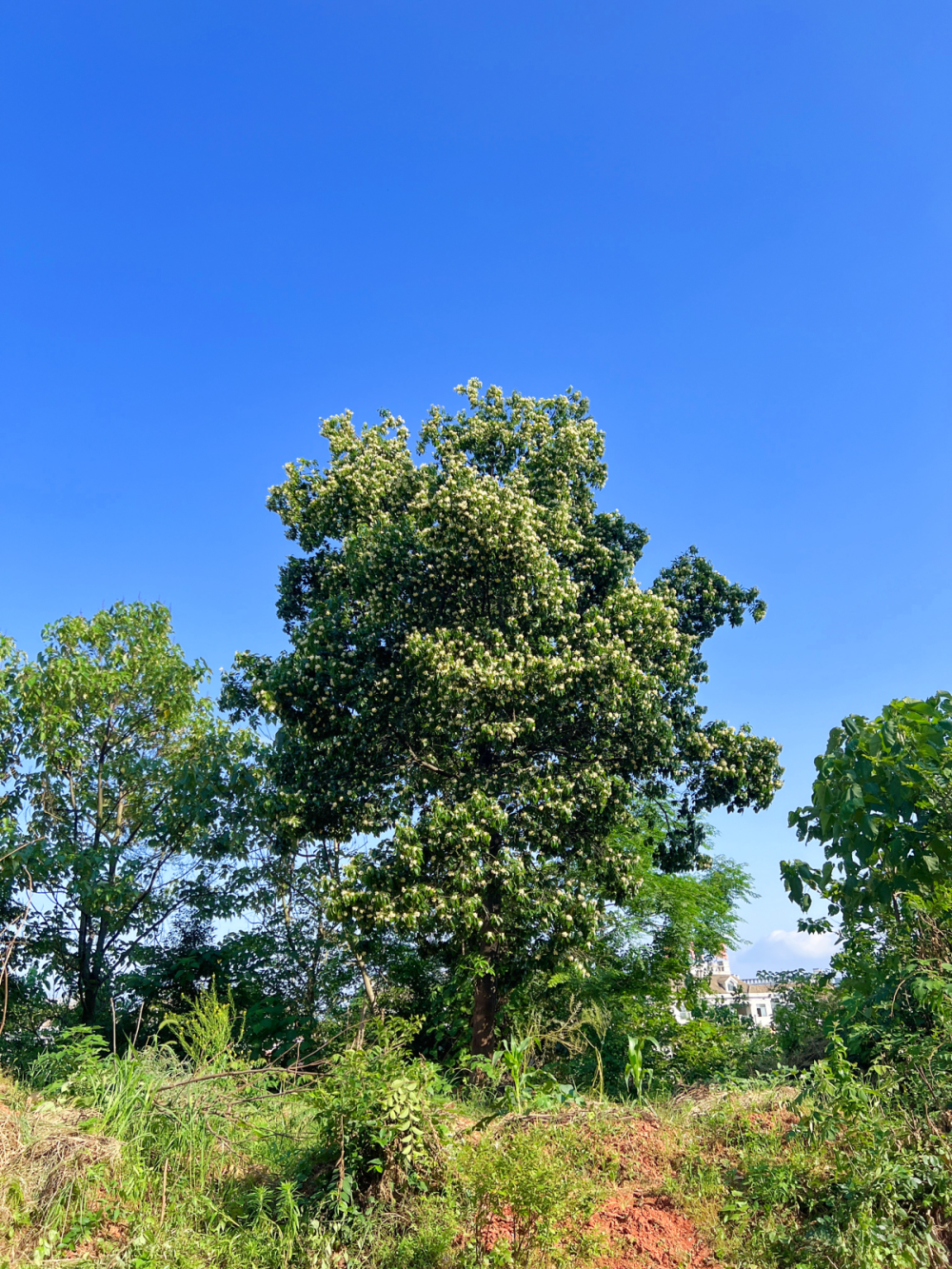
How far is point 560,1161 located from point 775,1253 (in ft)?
5.42

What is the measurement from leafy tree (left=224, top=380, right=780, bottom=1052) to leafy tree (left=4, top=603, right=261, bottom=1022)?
4432 millimetres

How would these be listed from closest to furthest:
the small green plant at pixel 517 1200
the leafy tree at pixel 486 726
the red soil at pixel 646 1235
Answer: the small green plant at pixel 517 1200, the red soil at pixel 646 1235, the leafy tree at pixel 486 726

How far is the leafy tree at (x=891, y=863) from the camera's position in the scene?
25.6ft

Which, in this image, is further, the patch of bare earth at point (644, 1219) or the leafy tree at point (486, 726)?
the leafy tree at point (486, 726)

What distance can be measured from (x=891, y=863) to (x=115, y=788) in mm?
18310

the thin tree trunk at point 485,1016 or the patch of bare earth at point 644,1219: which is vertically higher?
the thin tree trunk at point 485,1016

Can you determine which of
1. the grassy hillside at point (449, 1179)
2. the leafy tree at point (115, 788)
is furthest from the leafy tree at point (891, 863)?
the leafy tree at point (115, 788)

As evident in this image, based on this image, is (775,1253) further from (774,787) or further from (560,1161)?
(774,787)

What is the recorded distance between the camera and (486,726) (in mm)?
14586

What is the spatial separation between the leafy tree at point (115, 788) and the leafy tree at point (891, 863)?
45.6ft

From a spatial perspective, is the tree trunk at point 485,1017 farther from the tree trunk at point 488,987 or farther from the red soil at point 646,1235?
the red soil at point 646,1235

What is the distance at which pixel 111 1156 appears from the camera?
22.5 feet

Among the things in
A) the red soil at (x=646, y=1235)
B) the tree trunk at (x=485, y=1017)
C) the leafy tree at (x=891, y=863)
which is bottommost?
the red soil at (x=646, y=1235)

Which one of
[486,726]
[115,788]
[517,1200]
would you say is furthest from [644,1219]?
[115,788]
